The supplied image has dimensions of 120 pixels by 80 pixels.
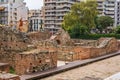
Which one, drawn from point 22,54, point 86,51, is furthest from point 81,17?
point 22,54

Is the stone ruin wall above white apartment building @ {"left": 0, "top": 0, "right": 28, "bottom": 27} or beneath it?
beneath

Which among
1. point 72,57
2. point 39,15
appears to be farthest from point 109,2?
point 72,57

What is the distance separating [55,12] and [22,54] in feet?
284

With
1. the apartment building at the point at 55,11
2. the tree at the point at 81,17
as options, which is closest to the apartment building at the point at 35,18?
the apartment building at the point at 55,11

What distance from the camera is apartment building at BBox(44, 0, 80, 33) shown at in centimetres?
9425

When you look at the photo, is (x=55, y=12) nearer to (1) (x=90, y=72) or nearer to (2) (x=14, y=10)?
(2) (x=14, y=10)

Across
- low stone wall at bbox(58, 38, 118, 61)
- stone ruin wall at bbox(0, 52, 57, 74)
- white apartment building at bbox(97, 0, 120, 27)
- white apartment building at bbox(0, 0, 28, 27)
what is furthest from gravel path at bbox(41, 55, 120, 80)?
white apartment building at bbox(97, 0, 120, 27)

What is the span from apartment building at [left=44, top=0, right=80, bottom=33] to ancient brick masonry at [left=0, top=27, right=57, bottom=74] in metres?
73.6

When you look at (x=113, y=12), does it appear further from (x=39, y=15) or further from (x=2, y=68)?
(x=2, y=68)

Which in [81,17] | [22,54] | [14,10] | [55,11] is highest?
[14,10]

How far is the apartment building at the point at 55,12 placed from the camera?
9425 centimetres

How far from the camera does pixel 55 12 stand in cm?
9706

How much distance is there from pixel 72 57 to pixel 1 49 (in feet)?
14.4

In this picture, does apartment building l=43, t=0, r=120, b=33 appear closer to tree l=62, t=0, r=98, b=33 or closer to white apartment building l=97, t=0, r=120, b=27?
white apartment building l=97, t=0, r=120, b=27
